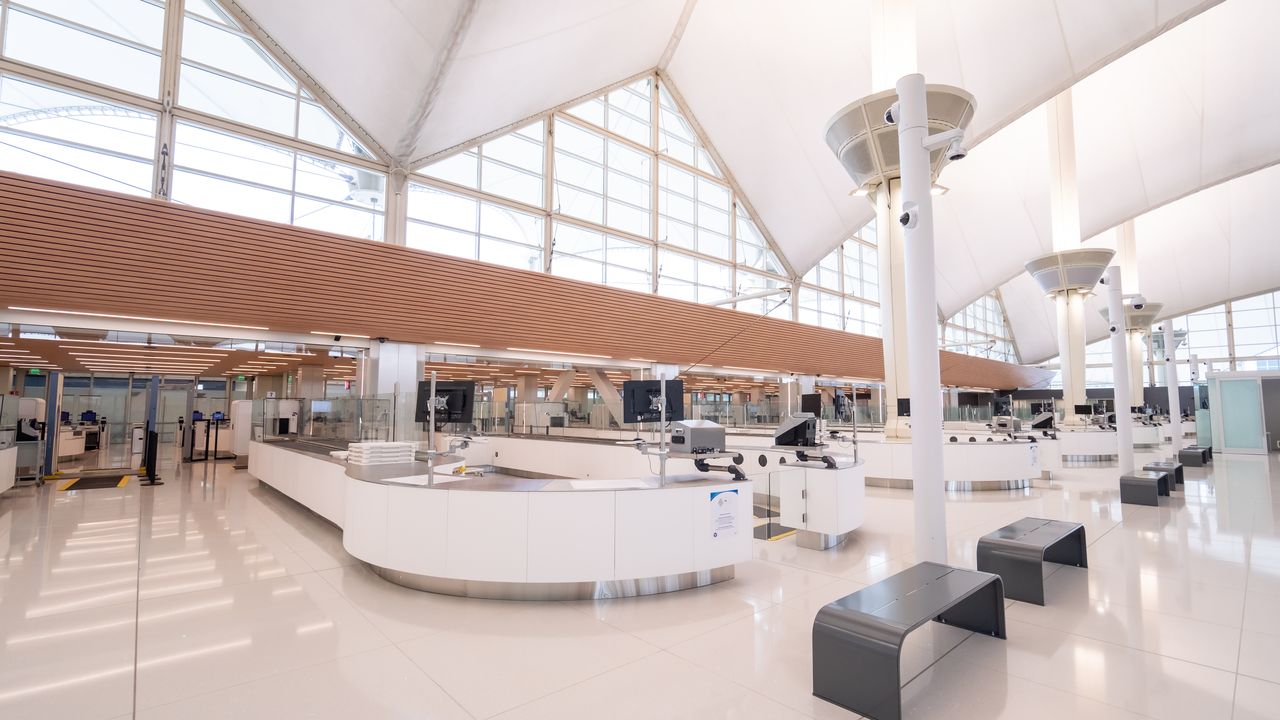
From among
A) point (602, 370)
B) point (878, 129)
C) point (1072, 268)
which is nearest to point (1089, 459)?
point (1072, 268)

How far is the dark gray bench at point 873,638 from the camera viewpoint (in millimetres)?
2359

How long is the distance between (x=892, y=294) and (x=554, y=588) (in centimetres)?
963

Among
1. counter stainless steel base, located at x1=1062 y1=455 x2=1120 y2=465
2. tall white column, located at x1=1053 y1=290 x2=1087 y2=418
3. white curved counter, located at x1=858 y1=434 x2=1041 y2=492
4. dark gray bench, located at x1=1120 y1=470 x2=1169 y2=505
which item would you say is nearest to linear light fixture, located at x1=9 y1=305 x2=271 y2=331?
white curved counter, located at x1=858 y1=434 x2=1041 y2=492

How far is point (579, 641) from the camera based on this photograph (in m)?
3.25

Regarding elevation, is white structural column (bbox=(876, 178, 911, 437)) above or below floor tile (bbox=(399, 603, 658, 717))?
above

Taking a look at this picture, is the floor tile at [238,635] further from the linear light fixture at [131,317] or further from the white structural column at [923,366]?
the linear light fixture at [131,317]

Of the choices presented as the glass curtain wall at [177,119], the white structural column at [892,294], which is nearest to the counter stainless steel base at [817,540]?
the white structural column at [892,294]

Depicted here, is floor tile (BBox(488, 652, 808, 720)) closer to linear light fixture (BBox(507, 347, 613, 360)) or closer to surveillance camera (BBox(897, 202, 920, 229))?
surveillance camera (BBox(897, 202, 920, 229))

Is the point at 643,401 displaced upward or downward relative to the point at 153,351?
downward

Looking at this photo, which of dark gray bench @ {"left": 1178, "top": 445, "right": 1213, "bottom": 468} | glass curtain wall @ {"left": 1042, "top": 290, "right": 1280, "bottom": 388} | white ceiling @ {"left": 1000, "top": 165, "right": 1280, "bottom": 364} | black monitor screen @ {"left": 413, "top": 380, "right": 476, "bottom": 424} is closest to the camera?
black monitor screen @ {"left": 413, "top": 380, "right": 476, "bottom": 424}

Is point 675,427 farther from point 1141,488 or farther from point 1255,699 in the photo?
point 1141,488

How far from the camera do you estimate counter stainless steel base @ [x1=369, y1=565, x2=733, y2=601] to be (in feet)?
13.0

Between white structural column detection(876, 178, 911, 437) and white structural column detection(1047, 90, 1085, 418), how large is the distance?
9563 mm

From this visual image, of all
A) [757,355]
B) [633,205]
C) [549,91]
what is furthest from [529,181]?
[757,355]
